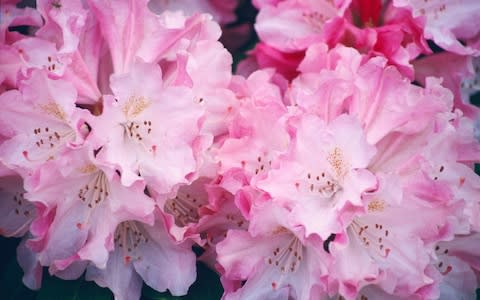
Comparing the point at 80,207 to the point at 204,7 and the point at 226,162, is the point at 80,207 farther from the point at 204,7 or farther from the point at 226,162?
the point at 204,7

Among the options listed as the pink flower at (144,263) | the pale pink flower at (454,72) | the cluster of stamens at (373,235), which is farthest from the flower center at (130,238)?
the pale pink flower at (454,72)

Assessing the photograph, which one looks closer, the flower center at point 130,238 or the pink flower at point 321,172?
the pink flower at point 321,172

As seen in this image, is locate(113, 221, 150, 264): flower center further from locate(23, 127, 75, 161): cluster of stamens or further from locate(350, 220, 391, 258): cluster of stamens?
locate(350, 220, 391, 258): cluster of stamens

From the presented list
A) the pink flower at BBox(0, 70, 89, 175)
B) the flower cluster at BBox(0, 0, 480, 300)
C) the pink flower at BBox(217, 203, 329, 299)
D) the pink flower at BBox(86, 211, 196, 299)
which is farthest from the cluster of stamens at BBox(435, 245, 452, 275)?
the pink flower at BBox(0, 70, 89, 175)

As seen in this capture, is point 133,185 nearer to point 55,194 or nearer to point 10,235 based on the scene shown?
point 55,194

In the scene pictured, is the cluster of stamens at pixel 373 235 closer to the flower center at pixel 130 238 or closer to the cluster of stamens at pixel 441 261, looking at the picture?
the cluster of stamens at pixel 441 261

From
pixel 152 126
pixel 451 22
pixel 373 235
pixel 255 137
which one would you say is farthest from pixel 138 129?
pixel 451 22

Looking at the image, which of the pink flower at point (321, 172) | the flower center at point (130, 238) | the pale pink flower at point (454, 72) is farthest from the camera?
the pale pink flower at point (454, 72)

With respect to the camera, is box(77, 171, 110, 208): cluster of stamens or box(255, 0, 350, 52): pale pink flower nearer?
box(77, 171, 110, 208): cluster of stamens
